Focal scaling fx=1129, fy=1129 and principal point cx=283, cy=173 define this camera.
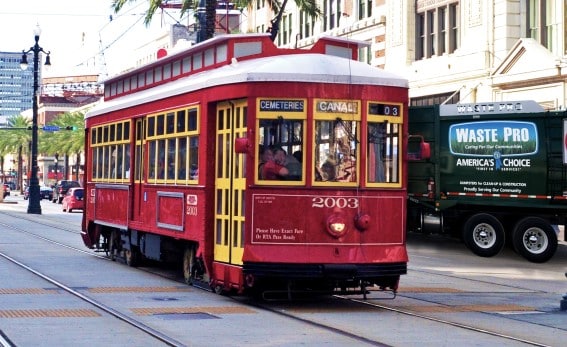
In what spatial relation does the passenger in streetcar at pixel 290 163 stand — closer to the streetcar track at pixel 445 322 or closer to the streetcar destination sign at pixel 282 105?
the streetcar destination sign at pixel 282 105

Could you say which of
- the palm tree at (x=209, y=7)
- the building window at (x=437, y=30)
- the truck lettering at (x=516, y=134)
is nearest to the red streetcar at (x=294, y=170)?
the truck lettering at (x=516, y=134)

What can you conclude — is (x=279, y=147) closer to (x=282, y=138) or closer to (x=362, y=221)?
(x=282, y=138)

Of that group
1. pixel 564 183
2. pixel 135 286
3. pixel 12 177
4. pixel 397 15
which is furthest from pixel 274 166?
pixel 12 177

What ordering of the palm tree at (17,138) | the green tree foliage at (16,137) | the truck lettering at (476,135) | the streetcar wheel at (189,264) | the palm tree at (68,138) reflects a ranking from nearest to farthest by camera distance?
1. the streetcar wheel at (189,264)
2. the truck lettering at (476,135)
3. the palm tree at (68,138)
4. the green tree foliage at (16,137)
5. the palm tree at (17,138)

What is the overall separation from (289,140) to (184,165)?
2.75 meters

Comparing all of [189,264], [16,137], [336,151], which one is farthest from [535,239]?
[16,137]

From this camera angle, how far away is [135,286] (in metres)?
17.5

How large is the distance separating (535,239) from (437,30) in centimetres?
1848

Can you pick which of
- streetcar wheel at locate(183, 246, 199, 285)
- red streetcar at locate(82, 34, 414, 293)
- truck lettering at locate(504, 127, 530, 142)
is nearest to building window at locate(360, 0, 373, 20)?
truck lettering at locate(504, 127, 530, 142)

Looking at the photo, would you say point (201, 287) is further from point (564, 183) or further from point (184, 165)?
point (564, 183)

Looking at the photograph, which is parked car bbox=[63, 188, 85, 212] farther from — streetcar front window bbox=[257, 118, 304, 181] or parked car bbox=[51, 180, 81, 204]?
streetcar front window bbox=[257, 118, 304, 181]

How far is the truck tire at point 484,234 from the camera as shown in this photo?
2691cm

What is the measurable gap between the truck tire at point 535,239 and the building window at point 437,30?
53.9 feet

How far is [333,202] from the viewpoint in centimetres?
1438
